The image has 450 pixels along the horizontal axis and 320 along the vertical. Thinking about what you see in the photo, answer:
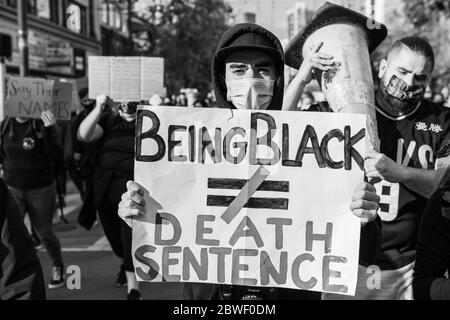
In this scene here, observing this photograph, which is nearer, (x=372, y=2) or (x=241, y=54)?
(x=241, y=54)

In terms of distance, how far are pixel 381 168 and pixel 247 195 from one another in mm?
646

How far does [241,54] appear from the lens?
2273 mm

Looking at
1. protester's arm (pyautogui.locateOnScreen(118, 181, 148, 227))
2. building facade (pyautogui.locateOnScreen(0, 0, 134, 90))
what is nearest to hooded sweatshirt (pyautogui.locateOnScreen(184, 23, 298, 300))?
protester's arm (pyautogui.locateOnScreen(118, 181, 148, 227))

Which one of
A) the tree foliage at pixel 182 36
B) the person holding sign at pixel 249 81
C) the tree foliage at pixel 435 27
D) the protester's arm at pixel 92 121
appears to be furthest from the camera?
the tree foliage at pixel 435 27

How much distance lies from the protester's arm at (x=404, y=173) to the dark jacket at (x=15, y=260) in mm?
1259

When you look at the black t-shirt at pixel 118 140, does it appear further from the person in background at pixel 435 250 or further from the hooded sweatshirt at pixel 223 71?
the person in background at pixel 435 250

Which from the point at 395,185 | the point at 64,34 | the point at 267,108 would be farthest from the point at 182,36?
the point at 267,108

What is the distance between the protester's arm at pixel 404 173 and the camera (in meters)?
2.14

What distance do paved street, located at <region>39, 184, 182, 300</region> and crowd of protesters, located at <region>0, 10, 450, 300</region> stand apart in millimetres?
207

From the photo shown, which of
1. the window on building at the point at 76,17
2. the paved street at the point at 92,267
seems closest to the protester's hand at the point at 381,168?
the paved street at the point at 92,267

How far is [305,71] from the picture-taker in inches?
101

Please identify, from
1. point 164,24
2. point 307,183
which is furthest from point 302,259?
point 164,24

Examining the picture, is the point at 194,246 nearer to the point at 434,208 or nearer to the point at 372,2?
the point at 434,208
